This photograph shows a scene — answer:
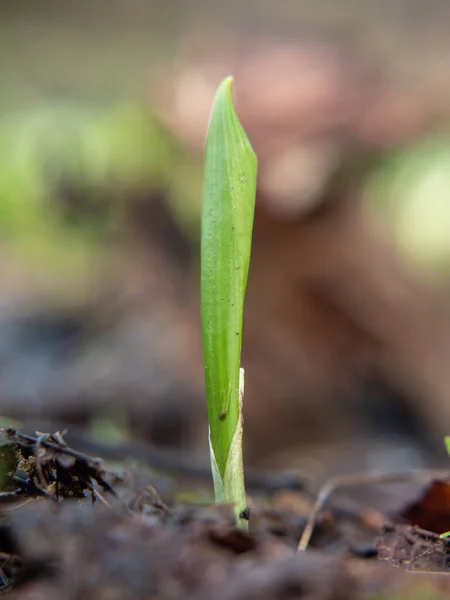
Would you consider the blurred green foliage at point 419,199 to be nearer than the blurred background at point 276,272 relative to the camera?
No

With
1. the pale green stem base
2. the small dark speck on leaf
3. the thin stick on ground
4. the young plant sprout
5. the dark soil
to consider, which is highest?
the young plant sprout

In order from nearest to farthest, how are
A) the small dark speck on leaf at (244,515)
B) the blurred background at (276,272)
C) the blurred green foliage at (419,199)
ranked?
the small dark speck on leaf at (244,515)
the blurred background at (276,272)
the blurred green foliage at (419,199)

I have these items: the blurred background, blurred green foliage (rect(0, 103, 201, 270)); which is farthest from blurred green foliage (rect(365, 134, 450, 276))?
blurred green foliage (rect(0, 103, 201, 270))

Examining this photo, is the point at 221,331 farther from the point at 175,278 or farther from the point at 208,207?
the point at 175,278

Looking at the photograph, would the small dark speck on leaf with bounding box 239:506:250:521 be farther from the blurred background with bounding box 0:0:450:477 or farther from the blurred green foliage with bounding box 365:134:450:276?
the blurred green foliage with bounding box 365:134:450:276

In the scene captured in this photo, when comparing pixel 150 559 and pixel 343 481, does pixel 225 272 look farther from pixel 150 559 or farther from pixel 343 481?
pixel 343 481

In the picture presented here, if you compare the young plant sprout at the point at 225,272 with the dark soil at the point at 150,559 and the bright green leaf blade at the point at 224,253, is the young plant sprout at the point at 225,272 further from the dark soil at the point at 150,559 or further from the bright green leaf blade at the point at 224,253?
the dark soil at the point at 150,559

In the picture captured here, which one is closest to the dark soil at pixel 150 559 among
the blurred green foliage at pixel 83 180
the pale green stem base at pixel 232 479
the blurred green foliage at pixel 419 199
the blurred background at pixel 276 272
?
the pale green stem base at pixel 232 479

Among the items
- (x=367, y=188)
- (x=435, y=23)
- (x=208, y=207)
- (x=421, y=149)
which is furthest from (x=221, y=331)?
(x=435, y=23)
